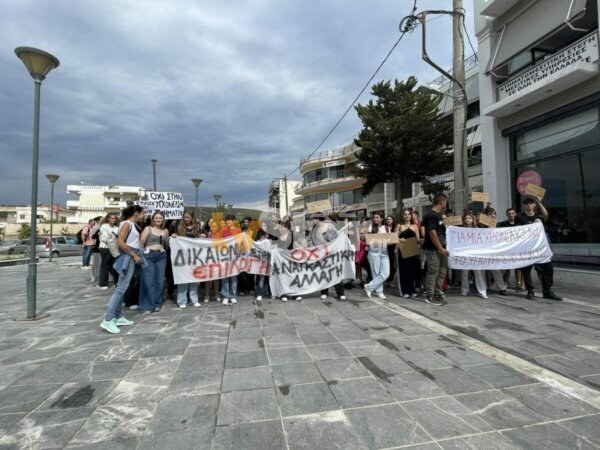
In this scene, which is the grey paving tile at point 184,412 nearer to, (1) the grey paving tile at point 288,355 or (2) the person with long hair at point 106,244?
(1) the grey paving tile at point 288,355

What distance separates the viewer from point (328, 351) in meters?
3.93

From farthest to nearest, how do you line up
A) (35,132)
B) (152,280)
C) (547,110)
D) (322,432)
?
1. (547,110)
2. (152,280)
3. (35,132)
4. (322,432)

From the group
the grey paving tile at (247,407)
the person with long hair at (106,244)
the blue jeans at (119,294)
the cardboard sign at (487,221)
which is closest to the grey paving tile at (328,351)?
the grey paving tile at (247,407)

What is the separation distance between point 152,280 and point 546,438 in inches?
225

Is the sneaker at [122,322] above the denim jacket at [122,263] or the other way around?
the other way around

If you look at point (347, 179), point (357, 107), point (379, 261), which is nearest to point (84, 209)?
point (347, 179)

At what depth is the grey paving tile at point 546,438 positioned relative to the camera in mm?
2174

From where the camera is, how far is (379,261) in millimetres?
6926

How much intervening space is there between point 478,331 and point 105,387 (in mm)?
4481

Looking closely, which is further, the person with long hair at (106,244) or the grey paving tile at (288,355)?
the person with long hair at (106,244)

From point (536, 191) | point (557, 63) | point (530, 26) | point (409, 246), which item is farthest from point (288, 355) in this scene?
point (530, 26)

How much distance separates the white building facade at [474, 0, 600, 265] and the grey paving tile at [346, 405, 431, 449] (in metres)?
8.60

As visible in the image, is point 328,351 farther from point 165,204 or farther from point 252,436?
point 165,204

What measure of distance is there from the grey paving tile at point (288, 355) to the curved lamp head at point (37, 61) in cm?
597
